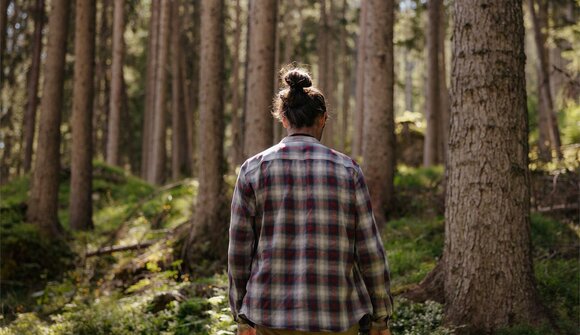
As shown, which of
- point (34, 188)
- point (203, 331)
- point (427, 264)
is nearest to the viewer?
point (203, 331)

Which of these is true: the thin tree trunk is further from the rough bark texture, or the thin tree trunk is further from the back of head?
the back of head

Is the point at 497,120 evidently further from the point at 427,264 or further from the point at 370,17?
the point at 370,17

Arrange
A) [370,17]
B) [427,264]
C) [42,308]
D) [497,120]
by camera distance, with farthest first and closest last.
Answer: [370,17] → [42,308] → [427,264] → [497,120]

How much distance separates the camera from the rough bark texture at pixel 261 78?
34.3 feet

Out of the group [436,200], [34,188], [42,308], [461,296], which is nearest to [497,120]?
[461,296]

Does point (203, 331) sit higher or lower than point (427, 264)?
lower

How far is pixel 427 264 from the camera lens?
25.9 ft

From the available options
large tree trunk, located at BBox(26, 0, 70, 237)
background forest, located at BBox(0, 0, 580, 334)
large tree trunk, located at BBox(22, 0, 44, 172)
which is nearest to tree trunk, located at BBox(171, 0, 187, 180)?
background forest, located at BBox(0, 0, 580, 334)

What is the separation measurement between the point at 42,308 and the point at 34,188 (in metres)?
3.60

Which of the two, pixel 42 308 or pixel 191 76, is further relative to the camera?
pixel 191 76

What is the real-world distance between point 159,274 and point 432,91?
9.24m

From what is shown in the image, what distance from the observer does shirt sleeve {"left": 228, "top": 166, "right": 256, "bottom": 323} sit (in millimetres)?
3369

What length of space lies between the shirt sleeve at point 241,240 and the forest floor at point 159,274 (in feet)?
8.79

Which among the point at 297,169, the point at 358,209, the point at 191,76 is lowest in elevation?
the point at 358,209
